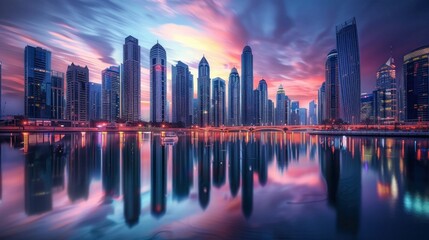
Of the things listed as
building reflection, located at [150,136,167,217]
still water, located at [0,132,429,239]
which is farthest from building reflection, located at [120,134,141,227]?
building reflection, located at [150,136,167,217]

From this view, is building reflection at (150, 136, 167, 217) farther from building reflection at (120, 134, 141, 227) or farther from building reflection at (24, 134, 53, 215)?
building reflection at (24, 134, 53, 215)

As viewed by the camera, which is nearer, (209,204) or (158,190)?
(209,204)

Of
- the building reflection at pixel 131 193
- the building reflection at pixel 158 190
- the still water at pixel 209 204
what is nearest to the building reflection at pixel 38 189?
the still water at pixel 209 204

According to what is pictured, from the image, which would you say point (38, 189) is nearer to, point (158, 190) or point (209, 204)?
point (158, 190)

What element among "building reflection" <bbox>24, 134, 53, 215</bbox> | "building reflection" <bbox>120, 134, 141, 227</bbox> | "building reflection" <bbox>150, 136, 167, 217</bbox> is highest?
"building reflection" <bbox>24, 134, 53, 215</bbox>

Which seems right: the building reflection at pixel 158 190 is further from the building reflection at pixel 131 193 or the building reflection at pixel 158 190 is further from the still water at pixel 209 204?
the building reflection at pixel 131 193

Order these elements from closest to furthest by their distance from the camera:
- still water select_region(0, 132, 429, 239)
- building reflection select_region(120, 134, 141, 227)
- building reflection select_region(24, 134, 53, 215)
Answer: still water select_region(0, 132, 429, 239), building reflection select_region(120, 134, 141, 227), building reflection select_region(24, 134, 53, 215)

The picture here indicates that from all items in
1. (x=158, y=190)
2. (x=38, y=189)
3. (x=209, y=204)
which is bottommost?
(x=209, y=204)

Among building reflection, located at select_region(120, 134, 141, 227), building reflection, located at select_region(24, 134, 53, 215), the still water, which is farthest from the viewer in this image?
building reflection, located at select_region(24, 134, 53, 215)

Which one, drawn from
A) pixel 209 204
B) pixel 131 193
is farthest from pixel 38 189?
pixel 209 204

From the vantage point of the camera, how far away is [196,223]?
12.4m

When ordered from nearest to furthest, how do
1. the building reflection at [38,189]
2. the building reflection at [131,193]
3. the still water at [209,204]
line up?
the still water at [209,204], the building reflection at [131,193], the building reflection at [38,189]

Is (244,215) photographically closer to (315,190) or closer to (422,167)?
(315,190)

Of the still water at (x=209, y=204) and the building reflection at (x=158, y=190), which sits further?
the building reflection at (x=158, y=190)
